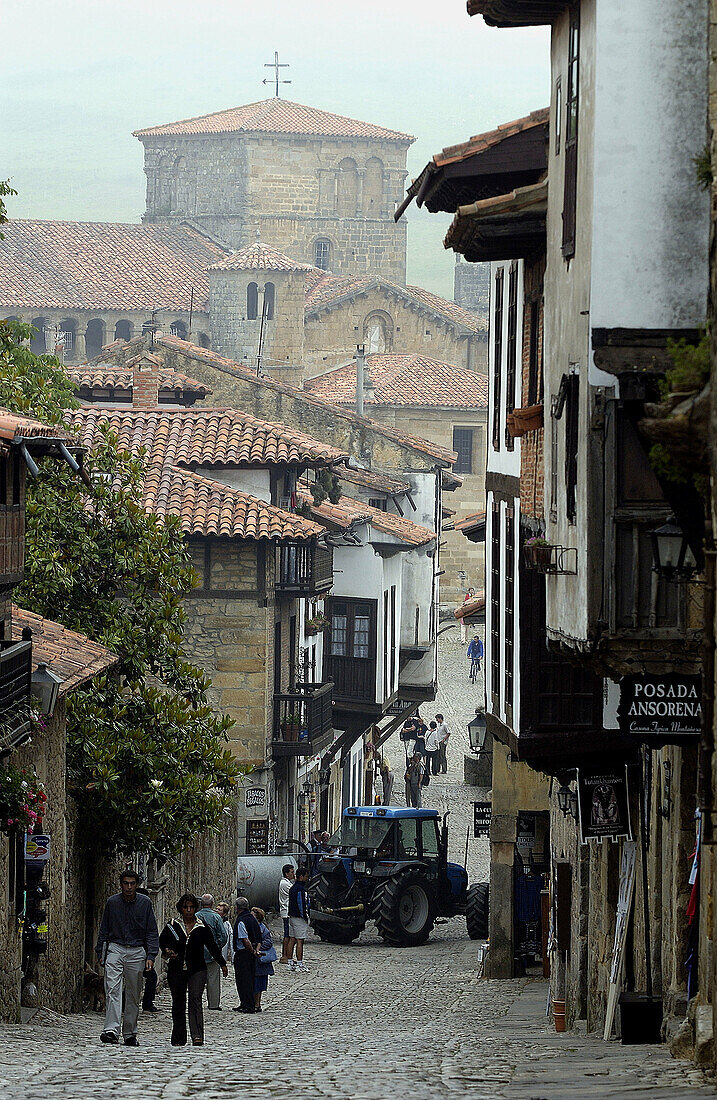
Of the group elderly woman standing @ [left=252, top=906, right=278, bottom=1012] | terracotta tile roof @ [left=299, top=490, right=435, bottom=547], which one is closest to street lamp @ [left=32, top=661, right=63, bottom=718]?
elderly woman standing @ [left=252, top=906, right=278, bottom=1012]

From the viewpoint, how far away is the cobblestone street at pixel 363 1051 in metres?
9.58

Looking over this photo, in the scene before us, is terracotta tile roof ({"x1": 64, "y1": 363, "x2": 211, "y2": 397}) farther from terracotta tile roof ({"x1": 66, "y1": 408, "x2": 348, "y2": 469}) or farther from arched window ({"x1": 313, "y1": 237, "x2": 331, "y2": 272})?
arched window ({"x1": 313, "y1": 237, "x2": 331, "y2": 272})

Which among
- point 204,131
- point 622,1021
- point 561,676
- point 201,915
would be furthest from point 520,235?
point 204,131

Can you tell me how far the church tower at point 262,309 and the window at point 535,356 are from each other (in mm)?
57529

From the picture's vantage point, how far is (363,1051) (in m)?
13.7

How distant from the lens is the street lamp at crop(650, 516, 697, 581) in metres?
10.1

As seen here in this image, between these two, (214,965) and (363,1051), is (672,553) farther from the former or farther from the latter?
(214,965)

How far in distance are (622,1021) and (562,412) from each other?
4.25 m

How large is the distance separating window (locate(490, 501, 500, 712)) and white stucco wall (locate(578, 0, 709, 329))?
713cm

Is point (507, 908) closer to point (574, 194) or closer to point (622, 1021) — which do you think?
point (622, 1021)

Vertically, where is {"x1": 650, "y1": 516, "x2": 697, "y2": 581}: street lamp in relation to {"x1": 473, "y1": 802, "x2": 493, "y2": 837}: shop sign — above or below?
above

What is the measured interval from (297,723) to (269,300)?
145ft

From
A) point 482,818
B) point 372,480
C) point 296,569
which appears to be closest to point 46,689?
point 482,818

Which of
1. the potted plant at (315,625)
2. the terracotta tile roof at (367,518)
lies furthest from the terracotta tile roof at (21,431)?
the terracotta tile roof at (367,518)
